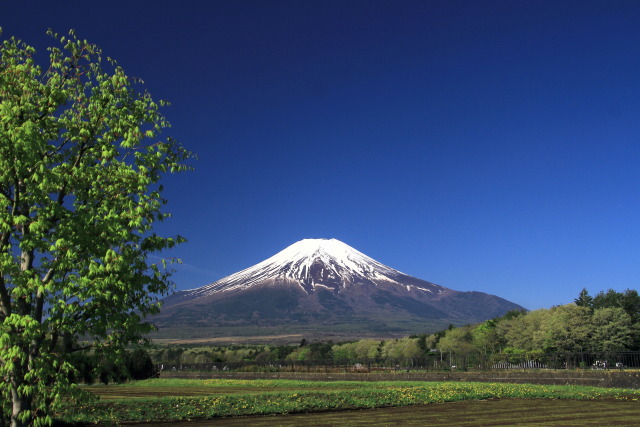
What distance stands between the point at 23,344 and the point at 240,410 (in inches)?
748

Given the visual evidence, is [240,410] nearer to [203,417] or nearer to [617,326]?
[203,417]

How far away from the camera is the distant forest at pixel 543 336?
64.2 metres

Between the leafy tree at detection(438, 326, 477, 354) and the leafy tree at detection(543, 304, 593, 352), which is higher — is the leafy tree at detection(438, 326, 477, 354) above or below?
below

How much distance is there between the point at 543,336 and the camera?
7194 cm

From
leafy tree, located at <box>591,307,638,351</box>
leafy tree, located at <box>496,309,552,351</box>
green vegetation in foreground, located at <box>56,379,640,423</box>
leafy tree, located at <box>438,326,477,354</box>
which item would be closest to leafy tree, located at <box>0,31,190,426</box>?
green vegetation in foreground, located at <box>56,379,640,423</box>

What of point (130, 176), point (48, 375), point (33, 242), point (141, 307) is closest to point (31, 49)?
point (130, 176)

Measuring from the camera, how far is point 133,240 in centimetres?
1139

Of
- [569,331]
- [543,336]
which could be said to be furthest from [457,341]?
[569,331]

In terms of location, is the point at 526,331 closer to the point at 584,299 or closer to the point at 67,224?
the point at 584,299

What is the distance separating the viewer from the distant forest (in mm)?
64188

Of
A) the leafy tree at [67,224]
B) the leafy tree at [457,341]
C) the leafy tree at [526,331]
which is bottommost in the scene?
the leafy tree at [457,341]

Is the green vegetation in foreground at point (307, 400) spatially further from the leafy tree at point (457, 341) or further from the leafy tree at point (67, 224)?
the leafy tree at point (457, 341)

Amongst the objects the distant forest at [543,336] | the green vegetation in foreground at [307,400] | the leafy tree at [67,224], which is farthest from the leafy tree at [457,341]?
the leafy tree at [67,224]

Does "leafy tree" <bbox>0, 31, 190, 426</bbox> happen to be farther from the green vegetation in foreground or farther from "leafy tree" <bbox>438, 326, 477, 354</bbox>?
"leafy tree" <bbox>438, 326, 477, 354</bbox>
